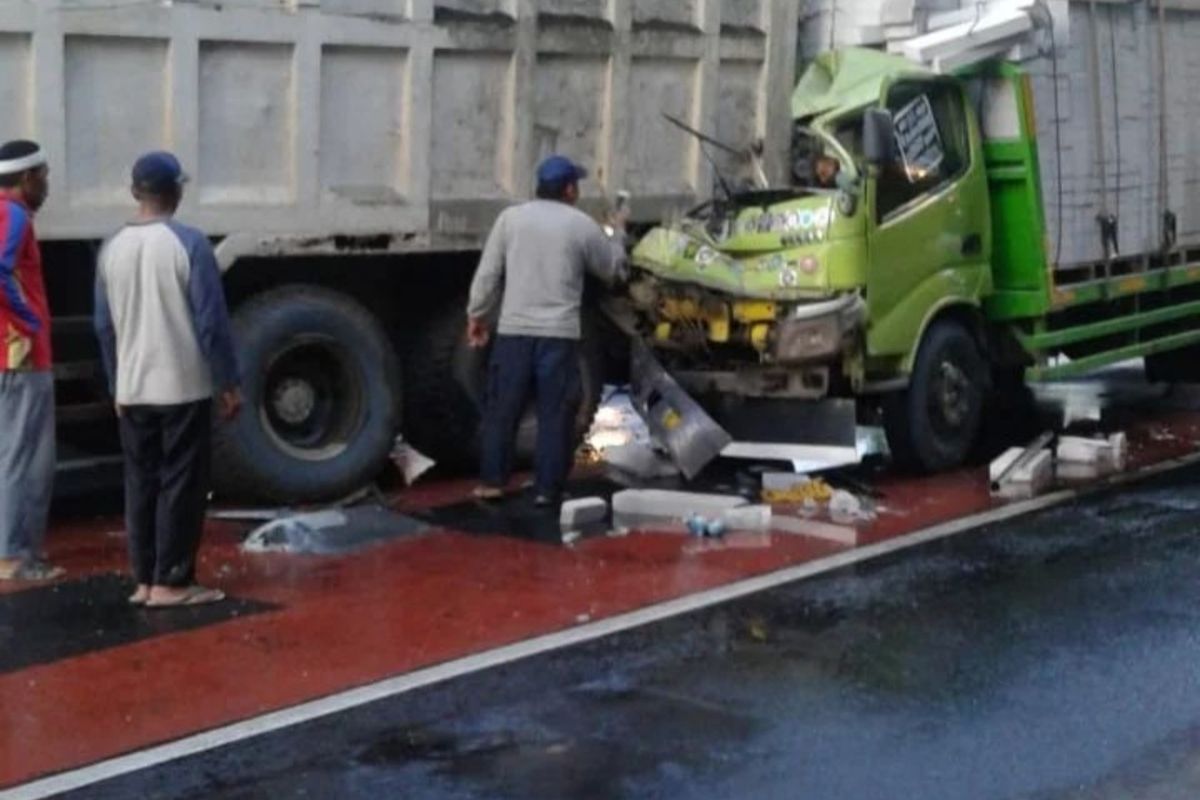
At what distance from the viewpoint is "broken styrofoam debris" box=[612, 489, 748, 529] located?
1085cm

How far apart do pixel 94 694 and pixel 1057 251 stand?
7.34 meters

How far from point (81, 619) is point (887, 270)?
5.11 m

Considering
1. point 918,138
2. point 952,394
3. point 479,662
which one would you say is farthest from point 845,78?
point 479,662

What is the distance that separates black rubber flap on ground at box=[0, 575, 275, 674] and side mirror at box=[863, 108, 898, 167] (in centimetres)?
453

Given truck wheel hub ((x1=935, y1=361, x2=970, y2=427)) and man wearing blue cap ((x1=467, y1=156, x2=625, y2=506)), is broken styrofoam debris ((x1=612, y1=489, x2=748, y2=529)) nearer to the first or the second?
man wearing blue cap ((x1=467, y1=156, x2=625, y2=506))

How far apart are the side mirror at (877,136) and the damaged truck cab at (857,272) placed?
0.4 inches

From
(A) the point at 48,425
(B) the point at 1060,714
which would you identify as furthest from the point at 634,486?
(B) the point at 1060,714

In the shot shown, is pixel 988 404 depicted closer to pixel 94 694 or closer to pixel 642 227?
pixel 642 227

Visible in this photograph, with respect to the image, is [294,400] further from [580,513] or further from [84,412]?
[580,513]

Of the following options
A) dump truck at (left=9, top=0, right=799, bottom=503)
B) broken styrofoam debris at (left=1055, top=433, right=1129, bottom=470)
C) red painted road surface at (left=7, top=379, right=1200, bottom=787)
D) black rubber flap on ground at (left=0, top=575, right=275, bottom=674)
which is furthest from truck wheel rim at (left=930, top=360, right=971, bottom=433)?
black rubber flap on ground at (left=0, top=575, right=275, bottom=674)

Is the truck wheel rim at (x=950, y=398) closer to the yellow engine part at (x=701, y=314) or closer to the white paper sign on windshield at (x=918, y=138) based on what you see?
the white paper sign on windshield at (x=918, y=138)

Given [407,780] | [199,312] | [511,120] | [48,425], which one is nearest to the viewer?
[407,780]

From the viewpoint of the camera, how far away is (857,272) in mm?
11867

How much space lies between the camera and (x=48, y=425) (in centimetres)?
938
